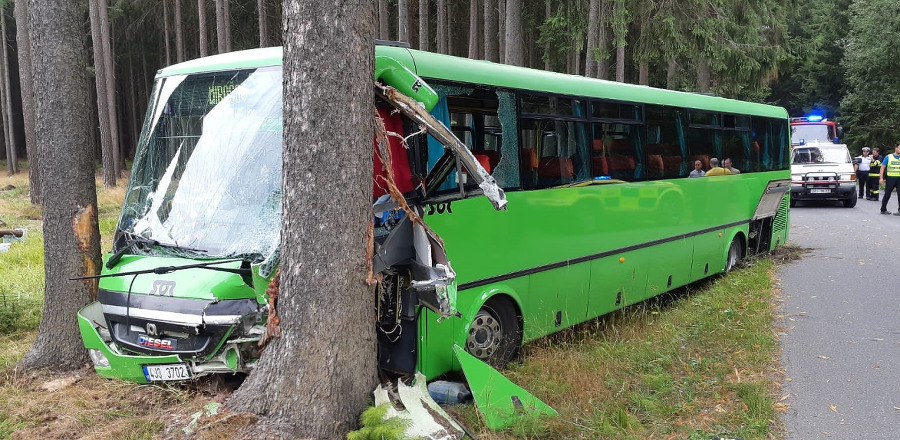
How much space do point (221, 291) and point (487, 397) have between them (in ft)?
6.34

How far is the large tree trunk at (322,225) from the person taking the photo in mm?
4246

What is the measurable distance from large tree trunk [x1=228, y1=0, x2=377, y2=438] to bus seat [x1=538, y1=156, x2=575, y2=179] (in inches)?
104

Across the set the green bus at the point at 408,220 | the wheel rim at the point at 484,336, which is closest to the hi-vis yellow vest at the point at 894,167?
the green bus at the point at 408,220

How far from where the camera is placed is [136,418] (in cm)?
496

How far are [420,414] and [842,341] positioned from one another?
4.82 m

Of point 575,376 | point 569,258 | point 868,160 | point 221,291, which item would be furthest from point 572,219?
point 868,160

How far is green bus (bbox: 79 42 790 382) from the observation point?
4.89 meters

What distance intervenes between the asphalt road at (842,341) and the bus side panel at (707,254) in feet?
3.18

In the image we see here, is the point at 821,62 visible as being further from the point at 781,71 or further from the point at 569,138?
the point at 569,138

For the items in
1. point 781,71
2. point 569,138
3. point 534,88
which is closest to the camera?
point 534,88

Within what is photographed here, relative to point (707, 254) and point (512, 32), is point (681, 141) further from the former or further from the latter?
point (512, 32)

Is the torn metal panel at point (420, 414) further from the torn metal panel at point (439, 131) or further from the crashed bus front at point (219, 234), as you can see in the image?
the torn metal panel at point (439, 131)

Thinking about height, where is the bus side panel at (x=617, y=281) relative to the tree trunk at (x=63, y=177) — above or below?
below

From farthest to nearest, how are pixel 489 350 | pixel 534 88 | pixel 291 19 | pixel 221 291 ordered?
pixel 534 88 < pixel 489 350 < pixel 221 291 < pixel 291 19
